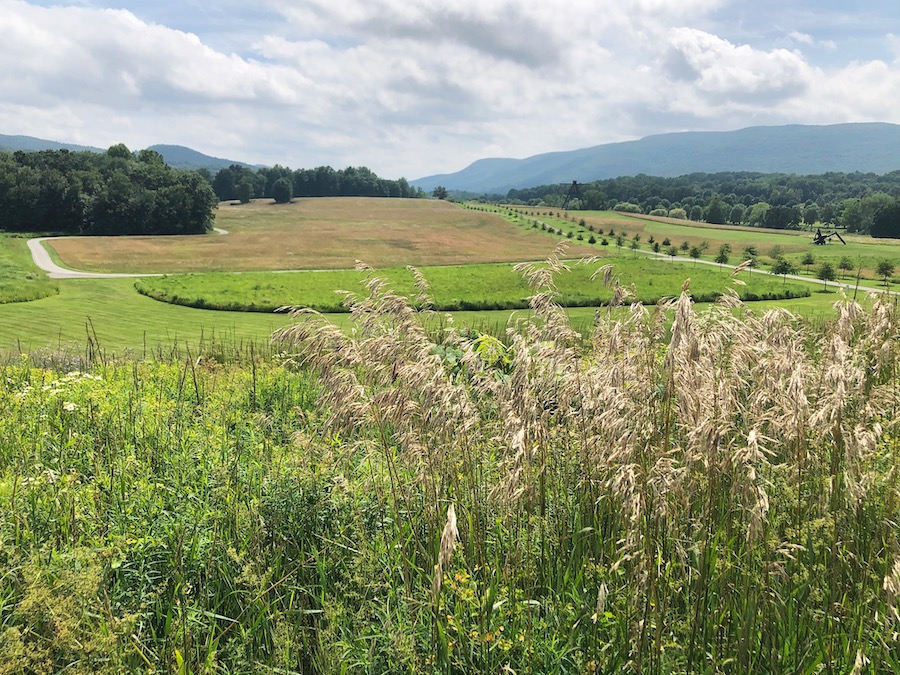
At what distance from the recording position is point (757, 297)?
44781mm

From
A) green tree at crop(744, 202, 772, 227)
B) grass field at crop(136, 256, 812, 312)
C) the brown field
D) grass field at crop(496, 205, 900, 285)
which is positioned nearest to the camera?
grass field at crop(136, 256, 812, 312)

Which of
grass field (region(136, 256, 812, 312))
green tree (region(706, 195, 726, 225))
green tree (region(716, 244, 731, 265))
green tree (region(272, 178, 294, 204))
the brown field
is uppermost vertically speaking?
green tree (region(272, 178, 294, 204))

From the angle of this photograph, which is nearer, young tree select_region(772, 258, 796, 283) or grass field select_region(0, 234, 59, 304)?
grass field select_region(0, 234, 59, 304)

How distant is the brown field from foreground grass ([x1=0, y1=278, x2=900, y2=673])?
4038cm

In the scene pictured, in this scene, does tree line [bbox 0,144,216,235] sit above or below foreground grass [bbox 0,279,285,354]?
above

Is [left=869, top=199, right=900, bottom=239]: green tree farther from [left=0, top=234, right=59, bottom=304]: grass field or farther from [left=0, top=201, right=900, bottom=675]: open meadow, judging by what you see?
[left=0, top=234, right=59, bottom=304]: grass field

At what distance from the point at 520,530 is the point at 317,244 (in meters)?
90.8

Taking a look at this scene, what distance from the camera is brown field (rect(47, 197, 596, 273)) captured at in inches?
2768

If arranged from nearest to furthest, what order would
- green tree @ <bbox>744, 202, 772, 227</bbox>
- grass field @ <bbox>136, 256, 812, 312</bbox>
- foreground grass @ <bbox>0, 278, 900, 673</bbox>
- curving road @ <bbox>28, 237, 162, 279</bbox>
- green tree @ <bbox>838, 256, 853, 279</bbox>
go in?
1. foreground grass @ <bbox>0, 278, 900, 673</bbox>
2. grass field @ <bbox>136, 256, 812, 312</bbox>
3. curving road @ <bbox>28, 237, 162, 279</bbox>
4. green tree @ <bbox>838, 256, 853, 279</bbox>
5. green tree @ <bbox>744, 202, 772, 227</bbox>

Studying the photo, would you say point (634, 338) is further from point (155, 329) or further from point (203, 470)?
point (155, 329)

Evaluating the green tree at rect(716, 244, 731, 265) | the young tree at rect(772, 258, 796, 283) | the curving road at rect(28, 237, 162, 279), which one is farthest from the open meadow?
the green tree at rect(716, 244, 731, 265)

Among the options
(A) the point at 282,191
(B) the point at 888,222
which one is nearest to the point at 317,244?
(A) the point at 282,191

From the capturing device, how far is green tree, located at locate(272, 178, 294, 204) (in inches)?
6403

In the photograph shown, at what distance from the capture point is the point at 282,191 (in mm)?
163625
